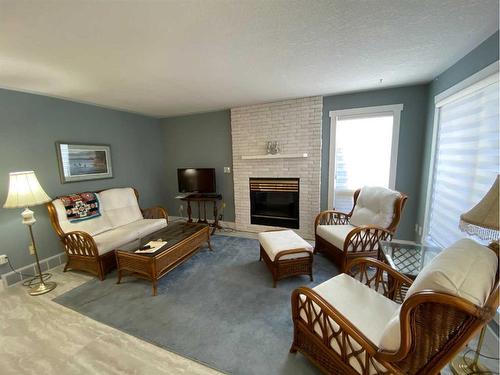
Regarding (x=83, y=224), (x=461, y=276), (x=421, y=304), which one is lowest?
(x=83, y=224)

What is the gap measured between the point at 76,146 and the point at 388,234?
4.52m

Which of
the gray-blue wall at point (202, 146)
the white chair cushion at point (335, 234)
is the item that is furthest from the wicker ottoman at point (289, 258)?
the gray-blue wall at point (202, 146)

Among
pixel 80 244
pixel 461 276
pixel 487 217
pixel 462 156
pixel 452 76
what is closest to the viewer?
pixel 461 276

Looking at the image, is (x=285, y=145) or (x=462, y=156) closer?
(x=462, y=156)

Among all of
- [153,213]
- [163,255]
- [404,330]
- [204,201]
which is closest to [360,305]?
[404,330]

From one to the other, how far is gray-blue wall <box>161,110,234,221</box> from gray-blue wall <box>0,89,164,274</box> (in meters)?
0.85

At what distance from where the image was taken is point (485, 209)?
117 cm

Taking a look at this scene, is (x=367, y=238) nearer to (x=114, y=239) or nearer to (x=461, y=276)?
(x=461, y=276)

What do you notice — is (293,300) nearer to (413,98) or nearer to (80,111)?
(413,98)

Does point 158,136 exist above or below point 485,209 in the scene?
above

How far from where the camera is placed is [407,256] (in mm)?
2037

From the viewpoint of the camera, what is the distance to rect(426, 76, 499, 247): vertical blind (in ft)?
5.80

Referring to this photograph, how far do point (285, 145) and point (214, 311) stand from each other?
9.13 feet

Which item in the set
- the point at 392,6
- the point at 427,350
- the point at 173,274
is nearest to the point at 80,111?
the point at 173,274
